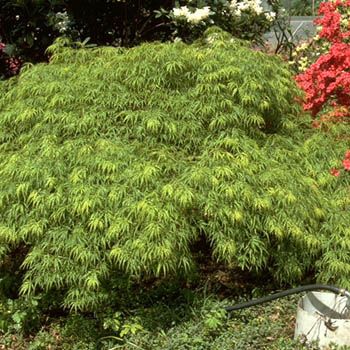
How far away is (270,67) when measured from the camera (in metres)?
4.76

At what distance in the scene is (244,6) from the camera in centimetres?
669

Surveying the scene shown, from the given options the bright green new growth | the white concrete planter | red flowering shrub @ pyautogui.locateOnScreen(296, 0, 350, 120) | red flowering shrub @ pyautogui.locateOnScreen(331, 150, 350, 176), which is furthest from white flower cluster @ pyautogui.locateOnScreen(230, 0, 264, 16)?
the white concrete planter

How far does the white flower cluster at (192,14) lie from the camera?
5.94 meters

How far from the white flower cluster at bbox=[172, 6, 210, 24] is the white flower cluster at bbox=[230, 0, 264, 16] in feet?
2.02

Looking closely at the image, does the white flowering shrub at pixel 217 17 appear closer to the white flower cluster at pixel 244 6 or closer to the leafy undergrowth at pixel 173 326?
the white flower cluster at pixel 244 6

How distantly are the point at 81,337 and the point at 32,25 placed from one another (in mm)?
3198

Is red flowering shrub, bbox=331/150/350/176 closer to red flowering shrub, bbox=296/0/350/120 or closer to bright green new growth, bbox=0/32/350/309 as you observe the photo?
bright green new growth, bbox=0/32/350/309

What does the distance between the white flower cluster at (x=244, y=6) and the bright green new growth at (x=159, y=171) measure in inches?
76.4

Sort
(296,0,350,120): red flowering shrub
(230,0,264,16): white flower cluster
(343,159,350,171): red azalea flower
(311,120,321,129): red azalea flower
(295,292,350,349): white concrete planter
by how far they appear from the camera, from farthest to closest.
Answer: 1. (230,0,264,16): white flower cluster
2. (296,0,350,120): red flowering shrub
3. (311,120,321,129): red azalea flower
4. (343,159,350,171): red azalea flower
5. (295,292,350,349): white concrete planter

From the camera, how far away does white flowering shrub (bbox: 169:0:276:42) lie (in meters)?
6.08

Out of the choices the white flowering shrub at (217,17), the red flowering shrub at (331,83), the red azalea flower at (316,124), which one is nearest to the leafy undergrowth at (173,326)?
the red azalea flower at (316,124)

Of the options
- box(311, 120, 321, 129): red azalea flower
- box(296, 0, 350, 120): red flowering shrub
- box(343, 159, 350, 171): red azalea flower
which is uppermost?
box(296, 0, 350, 120): red flowering shrub

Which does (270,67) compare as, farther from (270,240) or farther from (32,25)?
(32,25)

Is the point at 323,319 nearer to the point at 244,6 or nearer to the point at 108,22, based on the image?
the point at 244,6
